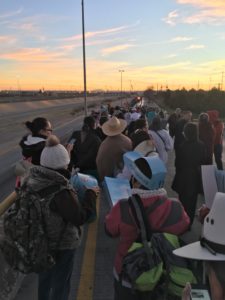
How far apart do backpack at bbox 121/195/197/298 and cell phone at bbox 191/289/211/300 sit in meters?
0.74

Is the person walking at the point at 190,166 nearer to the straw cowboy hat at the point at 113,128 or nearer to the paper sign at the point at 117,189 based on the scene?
the straw cowboy hat at the point at 113,128

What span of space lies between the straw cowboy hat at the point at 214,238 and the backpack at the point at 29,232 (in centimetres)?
161

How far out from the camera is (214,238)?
2.08m

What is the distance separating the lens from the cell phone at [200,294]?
1989 millimetres

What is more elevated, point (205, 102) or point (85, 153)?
point (85, 153)

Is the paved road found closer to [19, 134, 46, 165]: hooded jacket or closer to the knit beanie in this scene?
[19, 134, 46, 165]: hooded jacket

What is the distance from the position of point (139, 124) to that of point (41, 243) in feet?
19.5

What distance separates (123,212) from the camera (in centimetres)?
→ 308

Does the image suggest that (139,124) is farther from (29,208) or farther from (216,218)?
(216,218)

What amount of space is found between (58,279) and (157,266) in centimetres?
137

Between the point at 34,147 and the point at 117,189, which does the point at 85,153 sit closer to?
the point at 34,147

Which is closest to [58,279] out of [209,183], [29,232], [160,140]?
[29,232]

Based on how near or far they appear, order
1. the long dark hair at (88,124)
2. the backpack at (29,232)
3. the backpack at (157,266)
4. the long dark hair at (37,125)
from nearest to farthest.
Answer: the backpack at (157,266), the backpack at (29,232), the long dark hair at (37,125), the long dark hair at (88,124)

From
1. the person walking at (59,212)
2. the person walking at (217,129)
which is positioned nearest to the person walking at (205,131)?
the person walking at (217,129)
